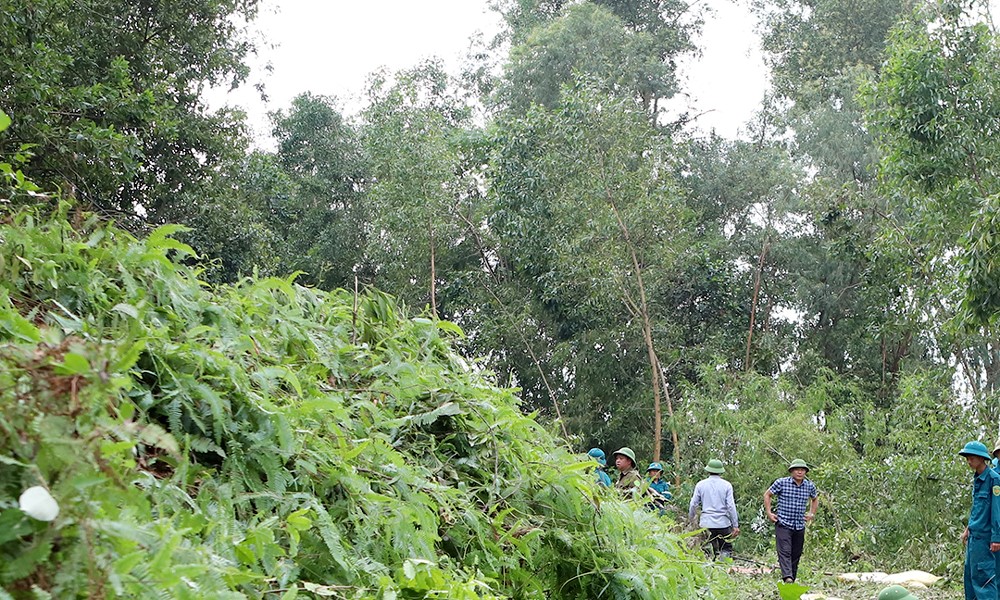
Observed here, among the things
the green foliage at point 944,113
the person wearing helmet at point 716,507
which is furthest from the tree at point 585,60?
the person wearing helmet at point 716,507

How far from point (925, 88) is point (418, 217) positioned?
11525 mm

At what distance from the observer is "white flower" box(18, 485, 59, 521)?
170 centimetres

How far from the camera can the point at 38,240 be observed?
2941 mm

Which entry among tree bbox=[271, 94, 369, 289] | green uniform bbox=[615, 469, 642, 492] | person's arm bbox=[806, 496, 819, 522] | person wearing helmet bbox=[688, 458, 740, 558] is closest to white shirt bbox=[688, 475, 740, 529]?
person wearing helmet bbox=[688, 458, 740, 558]

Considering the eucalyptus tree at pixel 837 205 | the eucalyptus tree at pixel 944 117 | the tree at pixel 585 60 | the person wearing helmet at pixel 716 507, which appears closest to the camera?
the person wearing helmet at pixel 716 507

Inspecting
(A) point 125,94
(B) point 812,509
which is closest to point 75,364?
(B) point 812,509

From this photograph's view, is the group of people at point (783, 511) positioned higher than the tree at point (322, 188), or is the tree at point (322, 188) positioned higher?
the tree at point (322, 188)

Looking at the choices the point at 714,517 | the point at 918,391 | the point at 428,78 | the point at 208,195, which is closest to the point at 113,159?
the point at 208,195

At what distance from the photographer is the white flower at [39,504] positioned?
170 centimetres

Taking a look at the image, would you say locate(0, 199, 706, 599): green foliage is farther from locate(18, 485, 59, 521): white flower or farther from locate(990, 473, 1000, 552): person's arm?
locate(990, 473, 1000, 552): person's arm

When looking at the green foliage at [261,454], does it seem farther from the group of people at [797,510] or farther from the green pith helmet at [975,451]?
the green pith helmet at [975,451]

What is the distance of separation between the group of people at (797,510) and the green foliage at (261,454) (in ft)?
14.2

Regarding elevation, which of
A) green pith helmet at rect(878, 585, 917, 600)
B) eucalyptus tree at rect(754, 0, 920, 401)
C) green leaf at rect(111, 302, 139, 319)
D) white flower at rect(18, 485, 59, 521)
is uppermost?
eucalyptus tree at rect(754, 0, 920, 401)

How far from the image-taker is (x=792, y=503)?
10883 mm
